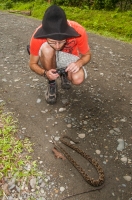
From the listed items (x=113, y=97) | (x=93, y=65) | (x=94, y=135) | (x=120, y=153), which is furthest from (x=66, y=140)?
(x=93, y=65)

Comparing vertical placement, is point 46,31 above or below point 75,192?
above

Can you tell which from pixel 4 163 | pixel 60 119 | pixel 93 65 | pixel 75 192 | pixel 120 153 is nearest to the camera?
pixel 75 192

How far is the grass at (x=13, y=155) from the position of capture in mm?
3287

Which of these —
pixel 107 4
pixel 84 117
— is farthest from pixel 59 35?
pixel 107 4

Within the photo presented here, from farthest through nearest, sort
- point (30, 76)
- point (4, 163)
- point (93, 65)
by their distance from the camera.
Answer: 1. point (93, 65)
2. point (30, 76)
3. point (4, 163)

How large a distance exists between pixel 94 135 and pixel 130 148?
0.63m

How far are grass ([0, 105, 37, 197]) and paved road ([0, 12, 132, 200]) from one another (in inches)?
5.6

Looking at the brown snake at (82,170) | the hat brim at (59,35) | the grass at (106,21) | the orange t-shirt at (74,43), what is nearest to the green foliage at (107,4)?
the grass at (106,21)

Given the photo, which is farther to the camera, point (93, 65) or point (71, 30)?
point (93, 65)

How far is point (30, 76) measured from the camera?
5902 millimetres

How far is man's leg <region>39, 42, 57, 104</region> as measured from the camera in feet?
13.3

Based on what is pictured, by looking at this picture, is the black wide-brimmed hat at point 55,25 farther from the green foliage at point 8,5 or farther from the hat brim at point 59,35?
the green foliage at point 8,5

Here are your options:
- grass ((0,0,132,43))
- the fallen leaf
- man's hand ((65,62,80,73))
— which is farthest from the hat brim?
grass ((0,0,132,43))

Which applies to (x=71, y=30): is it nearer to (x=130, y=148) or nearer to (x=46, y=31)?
(x=46, y=31)
